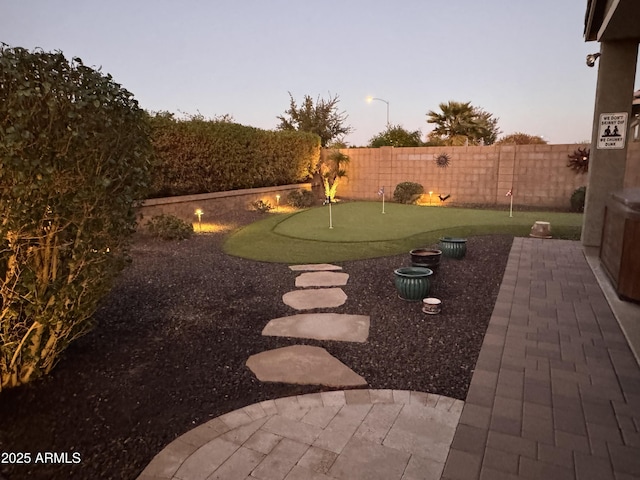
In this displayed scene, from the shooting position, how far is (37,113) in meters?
2.44

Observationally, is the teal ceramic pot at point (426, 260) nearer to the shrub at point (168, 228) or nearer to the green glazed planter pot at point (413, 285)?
the green glazed planter pot at point (413, 285)

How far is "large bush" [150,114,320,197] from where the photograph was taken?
1126 cm

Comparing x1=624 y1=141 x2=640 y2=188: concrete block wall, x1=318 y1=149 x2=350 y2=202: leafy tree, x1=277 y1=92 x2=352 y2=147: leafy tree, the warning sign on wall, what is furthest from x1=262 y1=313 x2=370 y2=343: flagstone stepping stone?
x1=277 y1=92 x2=352 y2=147: leafy tree

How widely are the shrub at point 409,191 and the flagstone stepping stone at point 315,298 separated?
11.8 meters

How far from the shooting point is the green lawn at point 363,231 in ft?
26.2

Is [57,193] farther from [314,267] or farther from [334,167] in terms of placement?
[334,167]

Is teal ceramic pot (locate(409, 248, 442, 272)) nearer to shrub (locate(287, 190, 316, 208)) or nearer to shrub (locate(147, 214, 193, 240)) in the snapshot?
shrub (locate(147, 214, 193, 240))

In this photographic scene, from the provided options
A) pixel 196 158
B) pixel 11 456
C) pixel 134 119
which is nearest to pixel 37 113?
pixel 134 119

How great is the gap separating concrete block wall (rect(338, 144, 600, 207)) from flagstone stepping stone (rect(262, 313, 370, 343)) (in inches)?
525

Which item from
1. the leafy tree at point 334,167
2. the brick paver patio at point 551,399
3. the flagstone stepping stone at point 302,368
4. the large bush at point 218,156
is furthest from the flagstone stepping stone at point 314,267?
the leafy tree at point 334,167

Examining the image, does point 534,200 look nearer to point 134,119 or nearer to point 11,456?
point 134,119

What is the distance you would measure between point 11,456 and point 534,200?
16595 mm

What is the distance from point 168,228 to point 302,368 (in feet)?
23.5

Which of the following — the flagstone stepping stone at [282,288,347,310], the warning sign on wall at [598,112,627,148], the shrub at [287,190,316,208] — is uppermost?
the warning sign on wall at [598,112,627,148]
